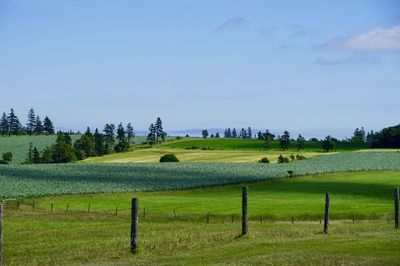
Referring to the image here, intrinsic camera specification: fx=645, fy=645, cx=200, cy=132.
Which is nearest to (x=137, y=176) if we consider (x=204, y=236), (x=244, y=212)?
(x=244, y=212)

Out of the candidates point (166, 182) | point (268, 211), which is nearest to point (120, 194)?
point (166, 182)

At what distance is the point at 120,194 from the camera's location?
8469 cm

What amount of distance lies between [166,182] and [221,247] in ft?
239

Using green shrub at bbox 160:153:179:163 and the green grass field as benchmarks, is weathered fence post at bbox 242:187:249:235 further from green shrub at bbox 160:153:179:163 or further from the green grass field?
green shrub at bbox 160:153:179:163

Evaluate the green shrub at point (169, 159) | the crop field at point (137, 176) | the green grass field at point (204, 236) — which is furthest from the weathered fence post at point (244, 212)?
the green shrub at point (169, 159)

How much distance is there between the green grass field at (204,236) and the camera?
2405 cm

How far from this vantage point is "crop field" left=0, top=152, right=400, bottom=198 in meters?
88.5

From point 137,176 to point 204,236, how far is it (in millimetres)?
78282

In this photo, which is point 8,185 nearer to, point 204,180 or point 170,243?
point 204,180

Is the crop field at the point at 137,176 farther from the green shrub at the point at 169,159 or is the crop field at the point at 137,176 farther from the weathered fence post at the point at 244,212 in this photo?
the weathered fence post at the point at 244,212

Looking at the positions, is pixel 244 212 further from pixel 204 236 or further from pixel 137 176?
pixel 137 176

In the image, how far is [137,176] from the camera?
108 meters

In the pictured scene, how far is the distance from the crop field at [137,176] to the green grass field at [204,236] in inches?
605

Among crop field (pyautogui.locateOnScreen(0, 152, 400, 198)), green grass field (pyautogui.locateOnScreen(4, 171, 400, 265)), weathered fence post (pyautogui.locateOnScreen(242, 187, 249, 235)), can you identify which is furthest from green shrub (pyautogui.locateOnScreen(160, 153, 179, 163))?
weathered fence post (pyautogui.locateOnScreen(242, 187, 249, 235))
